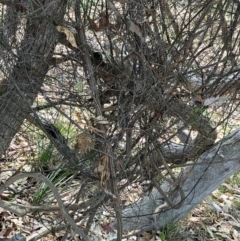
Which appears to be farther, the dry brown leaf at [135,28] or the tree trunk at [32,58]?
the tree trunk at [32,58]

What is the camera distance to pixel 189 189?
10.2ft

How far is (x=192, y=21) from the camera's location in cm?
210

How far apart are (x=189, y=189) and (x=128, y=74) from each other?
1.22 meters

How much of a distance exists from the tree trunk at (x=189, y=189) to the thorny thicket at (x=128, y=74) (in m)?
0.51

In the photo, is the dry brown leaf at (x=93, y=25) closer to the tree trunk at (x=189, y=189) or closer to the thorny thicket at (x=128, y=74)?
the thorny thicket at (x=128, y=74)

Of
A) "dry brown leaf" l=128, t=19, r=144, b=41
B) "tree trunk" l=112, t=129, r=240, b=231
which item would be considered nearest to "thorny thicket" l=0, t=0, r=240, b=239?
"dry brown leaf" l=128, t=19, r=144, b=41

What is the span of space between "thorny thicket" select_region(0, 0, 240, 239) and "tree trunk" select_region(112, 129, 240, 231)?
0.51 meters

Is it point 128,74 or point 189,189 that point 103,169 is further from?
point 189,189

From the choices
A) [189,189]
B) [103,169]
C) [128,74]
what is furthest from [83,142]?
[189,189]

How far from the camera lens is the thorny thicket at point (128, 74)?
2014mm

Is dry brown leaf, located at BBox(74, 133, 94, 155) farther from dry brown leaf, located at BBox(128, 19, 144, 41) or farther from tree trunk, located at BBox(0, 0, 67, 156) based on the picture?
dry brown leaf, located at BBox(128, 19, 144, 41)

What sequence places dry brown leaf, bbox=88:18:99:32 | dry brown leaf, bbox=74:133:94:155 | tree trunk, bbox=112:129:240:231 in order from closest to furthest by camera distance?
dry brown leaf, bbox=88:18:99:32, dry brown leaf, bbox=74:133:94:155, tree trunk, bbox=112:129:240:231

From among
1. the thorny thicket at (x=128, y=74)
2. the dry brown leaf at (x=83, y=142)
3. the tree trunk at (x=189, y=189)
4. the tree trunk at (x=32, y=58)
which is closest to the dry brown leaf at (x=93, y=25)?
the thorny thicket at (x=128, y=74)

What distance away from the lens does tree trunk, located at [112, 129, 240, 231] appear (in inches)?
114
